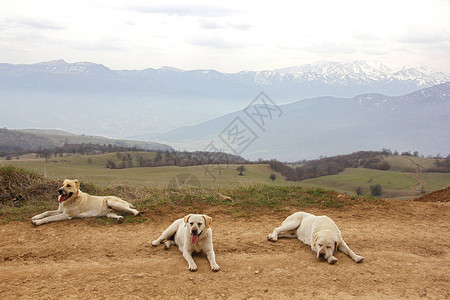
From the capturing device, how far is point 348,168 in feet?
280

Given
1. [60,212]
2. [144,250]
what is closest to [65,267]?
[144,250]

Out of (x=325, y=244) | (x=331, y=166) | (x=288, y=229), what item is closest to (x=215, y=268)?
(x=325, y=244)

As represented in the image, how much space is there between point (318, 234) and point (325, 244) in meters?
0.27

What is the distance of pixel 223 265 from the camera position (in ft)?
22.5

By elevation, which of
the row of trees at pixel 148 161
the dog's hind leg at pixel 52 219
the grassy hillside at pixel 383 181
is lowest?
the grassy hillside at pixel 383 181

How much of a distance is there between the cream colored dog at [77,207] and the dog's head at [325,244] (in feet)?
16.5

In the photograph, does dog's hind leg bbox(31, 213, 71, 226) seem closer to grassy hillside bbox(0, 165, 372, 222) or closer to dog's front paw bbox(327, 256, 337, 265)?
grassy hillside bbox(0, 165, 372, 222)

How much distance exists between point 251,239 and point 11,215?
21.7 ft

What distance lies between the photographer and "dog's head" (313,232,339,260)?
7.07 m

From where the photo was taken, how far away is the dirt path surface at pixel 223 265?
593cm

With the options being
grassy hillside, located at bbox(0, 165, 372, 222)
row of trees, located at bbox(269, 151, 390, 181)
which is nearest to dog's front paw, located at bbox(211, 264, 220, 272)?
grassy hillside, located at bbox(0, 165, 372, 222)

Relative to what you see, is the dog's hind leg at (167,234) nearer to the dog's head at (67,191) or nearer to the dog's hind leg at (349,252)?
the dog's head at (67,191)

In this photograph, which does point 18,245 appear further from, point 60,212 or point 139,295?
point 139,295

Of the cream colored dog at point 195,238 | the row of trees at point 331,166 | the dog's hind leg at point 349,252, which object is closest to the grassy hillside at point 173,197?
the cream colored dog at point 195,238
